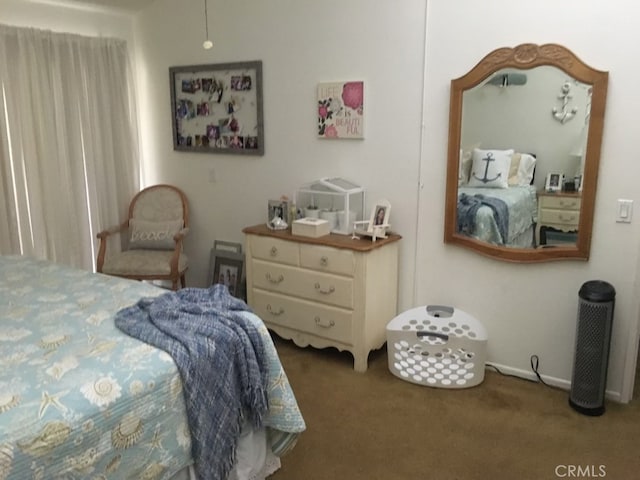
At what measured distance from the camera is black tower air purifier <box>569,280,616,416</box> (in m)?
2.54

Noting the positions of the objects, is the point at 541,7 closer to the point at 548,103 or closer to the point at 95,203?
the point at 548,103

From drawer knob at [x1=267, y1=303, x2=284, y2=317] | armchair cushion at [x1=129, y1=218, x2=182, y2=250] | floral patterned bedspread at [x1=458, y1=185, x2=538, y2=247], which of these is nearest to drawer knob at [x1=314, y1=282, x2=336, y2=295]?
drawer knob at [x1=267, y1=303, x2=284, y2=317]

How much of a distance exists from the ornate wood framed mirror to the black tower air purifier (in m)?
0.25

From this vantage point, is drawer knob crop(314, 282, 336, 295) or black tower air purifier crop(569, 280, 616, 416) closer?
black tower air purifier crop(569, 280, 616, 416)

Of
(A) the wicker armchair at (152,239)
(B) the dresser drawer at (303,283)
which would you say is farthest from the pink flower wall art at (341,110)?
(A) the wicker armchair at (152,239)

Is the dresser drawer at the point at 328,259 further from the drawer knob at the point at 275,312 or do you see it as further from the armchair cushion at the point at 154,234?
the armchair cushion at the point at 154,234

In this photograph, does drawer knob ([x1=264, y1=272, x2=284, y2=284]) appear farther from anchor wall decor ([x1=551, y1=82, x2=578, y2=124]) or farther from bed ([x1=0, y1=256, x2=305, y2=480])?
anchor wall decor ([x1=551, y1=82, x2=578, y2=124])

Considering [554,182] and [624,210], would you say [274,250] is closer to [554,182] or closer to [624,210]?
[554,182]

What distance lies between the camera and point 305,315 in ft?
10.7

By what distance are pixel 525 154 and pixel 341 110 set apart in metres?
1.14

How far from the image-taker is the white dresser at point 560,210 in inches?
106

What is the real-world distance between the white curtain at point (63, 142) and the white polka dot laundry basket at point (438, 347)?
2452mm

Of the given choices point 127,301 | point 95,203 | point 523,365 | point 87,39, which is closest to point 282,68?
point 87,39

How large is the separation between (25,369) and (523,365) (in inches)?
98.6
